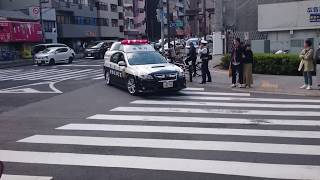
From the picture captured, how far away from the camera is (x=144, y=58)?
15.4m

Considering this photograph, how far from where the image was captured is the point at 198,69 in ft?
70.1

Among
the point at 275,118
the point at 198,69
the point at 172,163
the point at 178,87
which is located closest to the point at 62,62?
the point at 198,69

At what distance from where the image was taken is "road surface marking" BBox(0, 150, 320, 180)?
19.5ft

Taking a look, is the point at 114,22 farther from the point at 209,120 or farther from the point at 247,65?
the point at 209,120

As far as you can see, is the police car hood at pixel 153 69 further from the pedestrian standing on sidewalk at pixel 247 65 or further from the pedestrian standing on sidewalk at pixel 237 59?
the pedestrian standing on sidewalk at pixel 247 65

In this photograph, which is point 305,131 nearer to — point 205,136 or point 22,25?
point 205,136

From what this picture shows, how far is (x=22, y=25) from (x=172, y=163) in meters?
43.4

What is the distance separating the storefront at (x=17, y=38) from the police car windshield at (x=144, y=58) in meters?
31.2

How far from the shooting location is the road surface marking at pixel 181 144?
7.18 meters

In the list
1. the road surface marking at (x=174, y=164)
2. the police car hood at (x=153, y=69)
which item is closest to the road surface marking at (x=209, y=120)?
the road surface marking at (x=174, y=164)

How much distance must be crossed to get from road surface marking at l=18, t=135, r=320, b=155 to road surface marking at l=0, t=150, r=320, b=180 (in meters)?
0.77

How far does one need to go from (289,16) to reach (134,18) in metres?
65.0

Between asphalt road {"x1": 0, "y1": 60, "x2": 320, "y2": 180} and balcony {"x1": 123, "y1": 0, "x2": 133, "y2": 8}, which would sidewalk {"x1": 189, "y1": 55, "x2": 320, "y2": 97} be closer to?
asphalt road {"x1": 0, "y1": 60, "x2": 320, "y2": 180}

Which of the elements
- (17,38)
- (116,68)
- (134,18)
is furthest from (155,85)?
(134,18)
